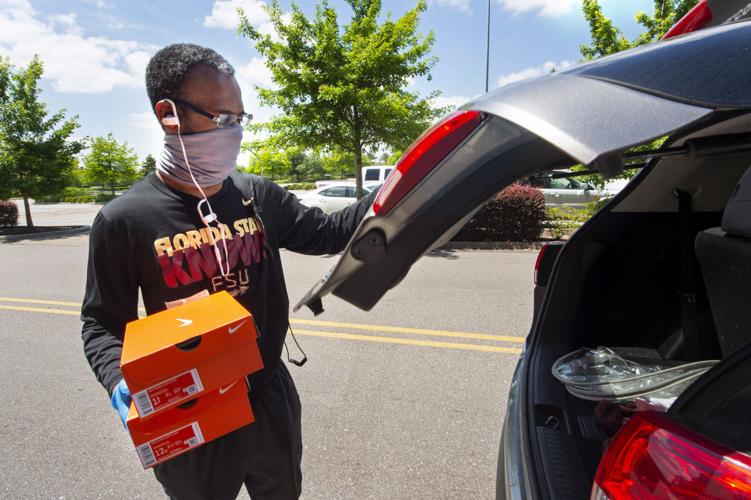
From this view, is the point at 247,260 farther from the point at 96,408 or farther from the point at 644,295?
the point at 96,408

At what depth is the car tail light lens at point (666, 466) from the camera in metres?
0.66

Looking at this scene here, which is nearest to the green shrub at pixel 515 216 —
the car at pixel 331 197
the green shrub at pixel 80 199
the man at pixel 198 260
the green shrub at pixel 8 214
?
the car at pixel 331 197

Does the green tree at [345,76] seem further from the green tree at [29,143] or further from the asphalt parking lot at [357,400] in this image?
the green tree at [29,143]

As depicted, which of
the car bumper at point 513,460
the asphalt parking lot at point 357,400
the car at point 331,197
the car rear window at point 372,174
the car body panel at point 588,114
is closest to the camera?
the car body panel at point 588,114

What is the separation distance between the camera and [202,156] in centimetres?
144

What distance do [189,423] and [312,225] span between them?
0.89 m

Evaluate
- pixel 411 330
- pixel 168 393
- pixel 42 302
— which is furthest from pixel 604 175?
pixel 42 302

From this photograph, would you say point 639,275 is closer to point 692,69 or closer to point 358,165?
point 692,69

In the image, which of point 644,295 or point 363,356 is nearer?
point 644,295

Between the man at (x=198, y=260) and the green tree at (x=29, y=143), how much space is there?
15.0 m

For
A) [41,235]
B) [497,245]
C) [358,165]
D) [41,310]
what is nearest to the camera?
[41,310]

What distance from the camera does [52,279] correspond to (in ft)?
23.1

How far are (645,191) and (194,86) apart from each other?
201 centimetres

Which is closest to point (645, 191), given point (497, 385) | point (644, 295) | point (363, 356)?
point (644, 295)
